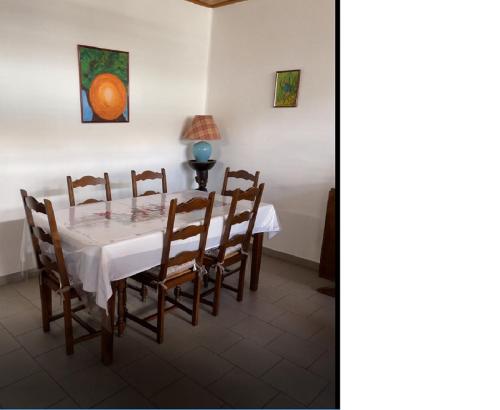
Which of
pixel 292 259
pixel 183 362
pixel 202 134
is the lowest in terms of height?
pixel 183 362

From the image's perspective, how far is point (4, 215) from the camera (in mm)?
2670

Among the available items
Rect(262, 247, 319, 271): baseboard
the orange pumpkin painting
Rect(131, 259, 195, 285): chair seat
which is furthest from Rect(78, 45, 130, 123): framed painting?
Rect(262, 247, 319, 271): baseboard

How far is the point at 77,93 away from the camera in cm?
294

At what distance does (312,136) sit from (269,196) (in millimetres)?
751

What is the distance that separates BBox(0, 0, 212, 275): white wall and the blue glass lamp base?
24 centimetres

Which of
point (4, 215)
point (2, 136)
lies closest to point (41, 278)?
point (4, 215)

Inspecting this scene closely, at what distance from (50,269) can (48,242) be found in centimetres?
20

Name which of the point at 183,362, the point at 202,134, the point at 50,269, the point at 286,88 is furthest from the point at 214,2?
the point at 183,362

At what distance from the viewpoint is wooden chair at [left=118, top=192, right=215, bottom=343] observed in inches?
77.5

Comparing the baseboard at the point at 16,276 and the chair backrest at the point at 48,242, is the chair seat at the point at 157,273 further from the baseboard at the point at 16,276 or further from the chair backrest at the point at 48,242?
the baseboard at the point at 16,276

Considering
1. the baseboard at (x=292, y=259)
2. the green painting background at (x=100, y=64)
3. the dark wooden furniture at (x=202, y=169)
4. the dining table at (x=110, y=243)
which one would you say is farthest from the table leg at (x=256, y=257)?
the green painting background at (x=100, y=64)

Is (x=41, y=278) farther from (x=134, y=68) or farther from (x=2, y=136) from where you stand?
(x=134, y=68)

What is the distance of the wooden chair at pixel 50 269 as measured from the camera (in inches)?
69.6

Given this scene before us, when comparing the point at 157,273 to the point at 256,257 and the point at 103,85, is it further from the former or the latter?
the point at 103,85
